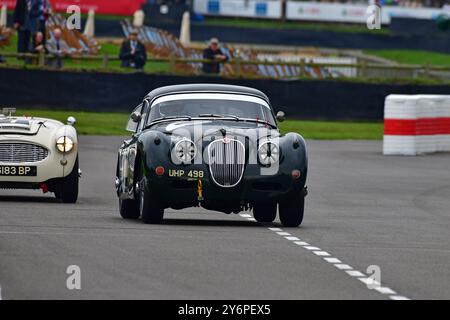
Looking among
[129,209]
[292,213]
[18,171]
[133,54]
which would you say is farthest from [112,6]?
[292,213]

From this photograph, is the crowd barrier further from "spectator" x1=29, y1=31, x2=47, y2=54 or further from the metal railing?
"spectator" x1=29, y1=31, x2=47, y2=54

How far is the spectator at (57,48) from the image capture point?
1405 inches

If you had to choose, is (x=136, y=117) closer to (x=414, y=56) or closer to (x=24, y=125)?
(x=24, y=125)

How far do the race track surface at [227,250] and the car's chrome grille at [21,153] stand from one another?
49 cm

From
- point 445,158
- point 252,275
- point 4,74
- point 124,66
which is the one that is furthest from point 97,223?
point 124,66

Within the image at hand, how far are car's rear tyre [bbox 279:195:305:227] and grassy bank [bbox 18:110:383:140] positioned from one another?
16.6m

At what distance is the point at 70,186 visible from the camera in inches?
664

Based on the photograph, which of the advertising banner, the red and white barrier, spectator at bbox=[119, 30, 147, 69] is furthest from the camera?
the advertising banner

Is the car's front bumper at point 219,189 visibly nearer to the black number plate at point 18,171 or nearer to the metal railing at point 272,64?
the black number plate at point 18,171

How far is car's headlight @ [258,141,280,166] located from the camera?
46.4 ft

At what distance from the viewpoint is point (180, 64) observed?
127 ft

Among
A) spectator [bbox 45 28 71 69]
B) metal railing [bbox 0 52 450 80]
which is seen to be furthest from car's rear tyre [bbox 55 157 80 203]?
spectator [bbox 45 28 71 69]

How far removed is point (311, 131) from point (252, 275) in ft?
77.6

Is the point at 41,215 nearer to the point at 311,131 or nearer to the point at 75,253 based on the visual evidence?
the point at 75,253
